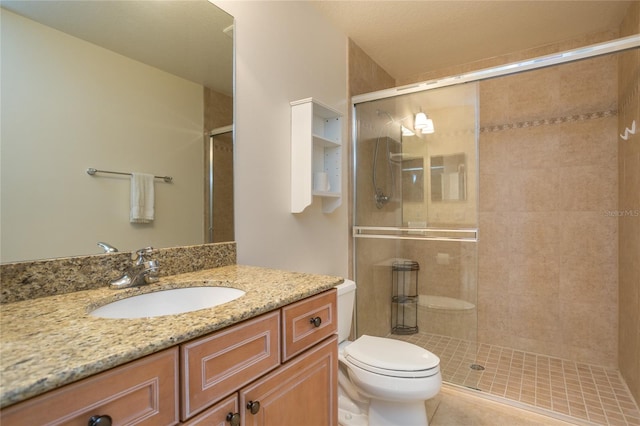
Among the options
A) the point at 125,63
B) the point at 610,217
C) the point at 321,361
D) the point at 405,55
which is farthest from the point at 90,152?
the point at 610,217

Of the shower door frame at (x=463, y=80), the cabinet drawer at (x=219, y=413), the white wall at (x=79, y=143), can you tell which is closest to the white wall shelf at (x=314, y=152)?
the shower door frame at (x=463, y=80)

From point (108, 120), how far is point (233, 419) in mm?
982

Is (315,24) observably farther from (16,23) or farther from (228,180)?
(16,23)

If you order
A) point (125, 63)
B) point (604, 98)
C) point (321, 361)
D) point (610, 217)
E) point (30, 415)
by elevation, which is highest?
point (604, 98)

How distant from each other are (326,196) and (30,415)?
5.33 feet

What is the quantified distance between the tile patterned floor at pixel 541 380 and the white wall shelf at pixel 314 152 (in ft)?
4.46

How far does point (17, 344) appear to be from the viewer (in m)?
0.57

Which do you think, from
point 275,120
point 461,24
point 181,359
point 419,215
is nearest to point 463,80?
point 461,24

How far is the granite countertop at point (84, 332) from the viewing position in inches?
19.0

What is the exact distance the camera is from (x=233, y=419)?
2.47 feet

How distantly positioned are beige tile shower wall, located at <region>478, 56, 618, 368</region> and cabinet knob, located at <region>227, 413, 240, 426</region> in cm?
258

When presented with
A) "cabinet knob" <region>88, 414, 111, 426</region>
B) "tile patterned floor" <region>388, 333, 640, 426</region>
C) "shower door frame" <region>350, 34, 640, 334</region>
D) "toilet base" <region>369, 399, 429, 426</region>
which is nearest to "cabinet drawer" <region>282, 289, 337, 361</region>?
"cabinet knob" <region>88, 414, 111, 426</region>

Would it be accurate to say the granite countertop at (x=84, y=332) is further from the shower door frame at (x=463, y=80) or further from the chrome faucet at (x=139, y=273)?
the shower door frame at (x=463, y=80)

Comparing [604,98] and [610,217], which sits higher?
[604,98]
